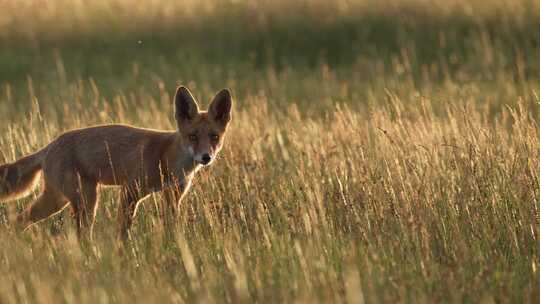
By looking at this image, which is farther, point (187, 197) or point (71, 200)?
point (187, 197)

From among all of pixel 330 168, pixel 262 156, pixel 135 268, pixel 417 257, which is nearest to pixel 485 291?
pixel 417 257

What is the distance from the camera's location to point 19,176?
26.6 ft

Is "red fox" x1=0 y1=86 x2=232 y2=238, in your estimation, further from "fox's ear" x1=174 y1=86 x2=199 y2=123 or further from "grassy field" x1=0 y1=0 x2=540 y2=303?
"grassy field" x1=0 y1=0 x2=540 y2=303

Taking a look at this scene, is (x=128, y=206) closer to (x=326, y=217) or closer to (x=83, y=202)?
(x=83, y=202)

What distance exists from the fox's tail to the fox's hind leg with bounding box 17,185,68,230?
153 mm

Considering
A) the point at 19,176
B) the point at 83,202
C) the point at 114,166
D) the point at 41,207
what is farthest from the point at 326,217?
the point at 19,176

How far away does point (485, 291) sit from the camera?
5.75 meters

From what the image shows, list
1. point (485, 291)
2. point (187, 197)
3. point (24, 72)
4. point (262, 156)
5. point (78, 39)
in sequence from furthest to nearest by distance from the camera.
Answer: point (78, 39) < point (24, 72) < point (262, 156) < point (187, 197) < point (485, 291)

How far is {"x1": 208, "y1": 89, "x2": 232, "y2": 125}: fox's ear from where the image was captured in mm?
8316

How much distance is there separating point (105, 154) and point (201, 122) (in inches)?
36.8

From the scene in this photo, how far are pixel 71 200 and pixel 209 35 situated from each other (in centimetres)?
1370

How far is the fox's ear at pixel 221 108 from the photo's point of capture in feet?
27.3

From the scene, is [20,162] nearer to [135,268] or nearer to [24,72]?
[135,268]

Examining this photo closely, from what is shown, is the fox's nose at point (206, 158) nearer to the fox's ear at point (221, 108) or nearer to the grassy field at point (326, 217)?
the grassy field at point (326, 217)
